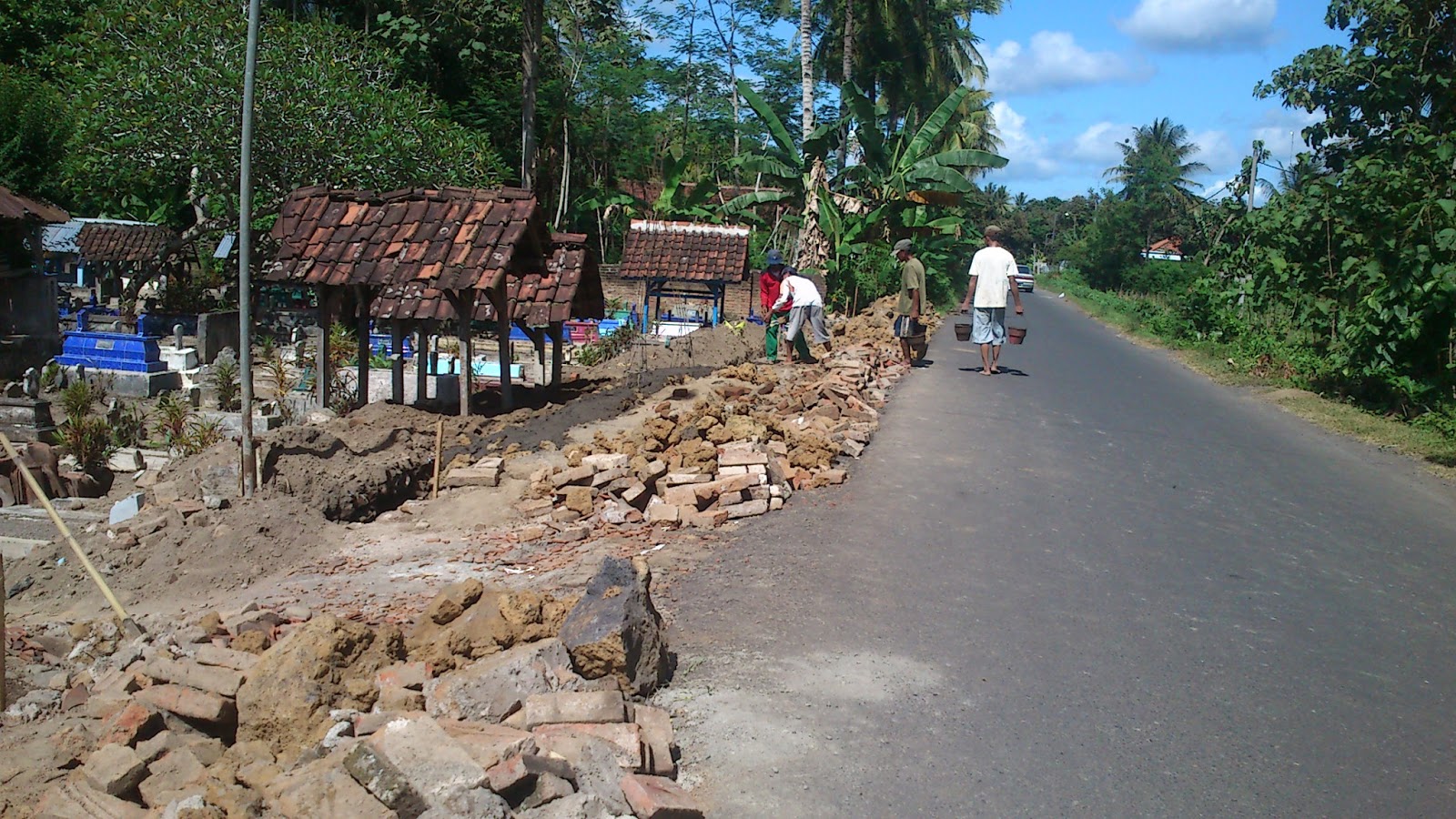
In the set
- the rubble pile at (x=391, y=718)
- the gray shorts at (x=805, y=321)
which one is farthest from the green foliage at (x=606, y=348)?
the rubble pile at (x=391, y=718)

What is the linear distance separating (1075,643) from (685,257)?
55.0ft

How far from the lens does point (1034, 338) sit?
24625 mm

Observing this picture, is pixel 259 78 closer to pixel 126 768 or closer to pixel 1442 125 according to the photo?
pixel 126 768

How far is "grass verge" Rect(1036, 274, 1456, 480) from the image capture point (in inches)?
459

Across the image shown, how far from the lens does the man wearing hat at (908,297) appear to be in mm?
15008

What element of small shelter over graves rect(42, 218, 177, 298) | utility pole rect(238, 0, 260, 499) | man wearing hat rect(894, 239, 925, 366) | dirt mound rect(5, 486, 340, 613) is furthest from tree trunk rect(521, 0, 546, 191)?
dirt mound rect(5, 486, 340, 613)

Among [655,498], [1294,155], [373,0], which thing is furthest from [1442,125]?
[373,0]

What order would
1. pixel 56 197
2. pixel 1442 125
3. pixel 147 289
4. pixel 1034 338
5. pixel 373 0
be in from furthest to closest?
pixel 373 0
pixel 56 197
pixel 147 289
pixel 1034 338
pixel 1442 125

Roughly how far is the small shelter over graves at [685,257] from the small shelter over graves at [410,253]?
8.44m

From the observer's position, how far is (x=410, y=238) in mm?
11422

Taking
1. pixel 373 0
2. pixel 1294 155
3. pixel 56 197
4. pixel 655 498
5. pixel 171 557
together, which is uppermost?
pixel 373 0

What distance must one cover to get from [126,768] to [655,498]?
437 cm

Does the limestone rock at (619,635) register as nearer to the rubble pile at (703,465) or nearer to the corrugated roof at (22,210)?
the rubble pile at (703,465)

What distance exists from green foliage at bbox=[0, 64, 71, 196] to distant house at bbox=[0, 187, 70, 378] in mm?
6498
